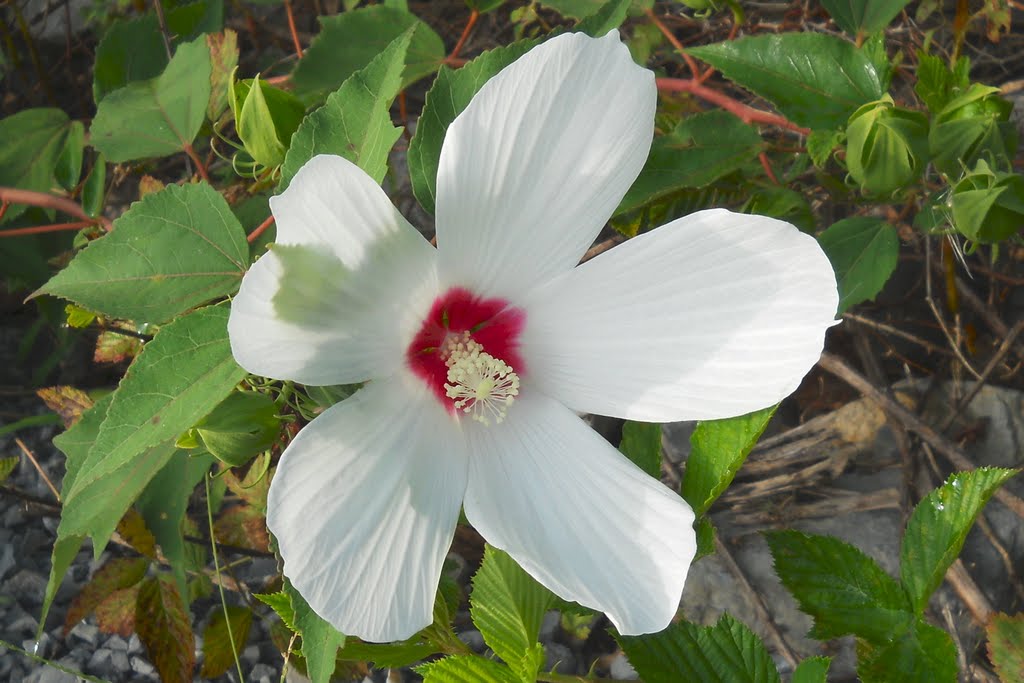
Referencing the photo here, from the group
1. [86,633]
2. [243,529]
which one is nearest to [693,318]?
[243,529]

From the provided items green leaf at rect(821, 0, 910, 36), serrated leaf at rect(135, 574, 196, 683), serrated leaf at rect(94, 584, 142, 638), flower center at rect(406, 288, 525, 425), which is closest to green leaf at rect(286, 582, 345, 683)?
flower center at rect(406, 288, 525, 425)

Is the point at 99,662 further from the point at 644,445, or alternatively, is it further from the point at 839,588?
the point at 839,588

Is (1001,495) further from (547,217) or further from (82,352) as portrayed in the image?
(82,352)

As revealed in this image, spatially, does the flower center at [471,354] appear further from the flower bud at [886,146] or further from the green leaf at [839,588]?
the flower bud at [886,146]

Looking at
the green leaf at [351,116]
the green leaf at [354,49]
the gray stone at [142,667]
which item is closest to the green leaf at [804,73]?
the green leaf at [354,49]

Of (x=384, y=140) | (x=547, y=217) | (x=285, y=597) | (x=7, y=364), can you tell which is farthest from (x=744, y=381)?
(x=7, y=364)

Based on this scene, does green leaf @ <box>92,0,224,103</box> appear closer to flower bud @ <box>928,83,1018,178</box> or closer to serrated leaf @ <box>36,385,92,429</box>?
serrated leaf @ <box>36,385,92,429</box>
